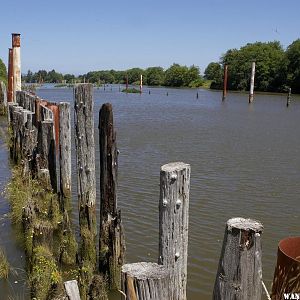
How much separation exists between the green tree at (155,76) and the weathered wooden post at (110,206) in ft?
498

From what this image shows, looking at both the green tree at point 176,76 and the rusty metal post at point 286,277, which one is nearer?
the rusty metal post at point 286,277

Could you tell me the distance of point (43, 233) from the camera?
5.32 m

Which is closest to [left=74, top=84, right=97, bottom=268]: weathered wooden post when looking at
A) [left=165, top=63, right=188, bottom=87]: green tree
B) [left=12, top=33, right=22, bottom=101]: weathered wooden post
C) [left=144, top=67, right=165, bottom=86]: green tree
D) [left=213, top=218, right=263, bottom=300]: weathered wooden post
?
[left=213, top=218, right=263, bottom=300]: weathered wooden post

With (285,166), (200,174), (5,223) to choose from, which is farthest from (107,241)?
(285,166)

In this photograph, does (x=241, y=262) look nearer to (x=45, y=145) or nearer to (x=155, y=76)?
(x=45, y=145)

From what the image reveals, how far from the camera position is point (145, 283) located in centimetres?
260

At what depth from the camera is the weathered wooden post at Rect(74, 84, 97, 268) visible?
19.1ft

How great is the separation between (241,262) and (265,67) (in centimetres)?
9056

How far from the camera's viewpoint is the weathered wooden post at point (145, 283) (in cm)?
260

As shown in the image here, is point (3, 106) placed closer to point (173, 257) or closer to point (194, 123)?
point (194, 123)

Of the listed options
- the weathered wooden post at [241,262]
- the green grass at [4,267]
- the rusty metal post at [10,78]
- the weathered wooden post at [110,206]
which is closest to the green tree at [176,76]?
the rusty metal post at [10,78]

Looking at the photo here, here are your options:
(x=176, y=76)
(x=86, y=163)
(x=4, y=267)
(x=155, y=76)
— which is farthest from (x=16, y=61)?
(x=155, y=76)

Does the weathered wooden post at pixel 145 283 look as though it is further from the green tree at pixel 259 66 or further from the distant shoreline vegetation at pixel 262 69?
the green tree at pixel 259 66

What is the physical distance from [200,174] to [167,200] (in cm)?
897
